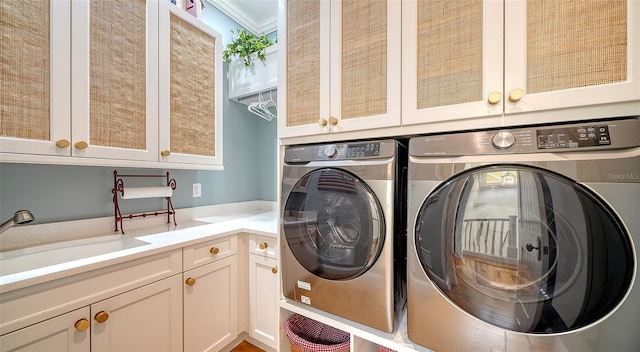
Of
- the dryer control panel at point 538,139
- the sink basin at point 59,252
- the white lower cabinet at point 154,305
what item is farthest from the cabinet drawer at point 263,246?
the dryer control panel at point 538,139

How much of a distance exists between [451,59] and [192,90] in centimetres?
163

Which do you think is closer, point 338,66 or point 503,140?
point 503,140

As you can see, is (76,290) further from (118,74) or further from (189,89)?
(189,89)

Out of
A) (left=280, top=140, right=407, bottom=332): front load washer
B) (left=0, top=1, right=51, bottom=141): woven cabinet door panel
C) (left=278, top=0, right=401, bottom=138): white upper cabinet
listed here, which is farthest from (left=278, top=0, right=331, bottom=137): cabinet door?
(left=0, top=1, right=51, bottom=141): woven cabinet door panel

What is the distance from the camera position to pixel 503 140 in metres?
0.78

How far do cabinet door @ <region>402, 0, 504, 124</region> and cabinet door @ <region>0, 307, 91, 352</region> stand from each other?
1.55 meters

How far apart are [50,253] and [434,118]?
1.87 meters

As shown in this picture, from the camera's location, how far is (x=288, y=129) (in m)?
1.22

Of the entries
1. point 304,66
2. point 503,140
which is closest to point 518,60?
point 503,140

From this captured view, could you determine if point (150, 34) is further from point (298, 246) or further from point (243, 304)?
point (243, 304)

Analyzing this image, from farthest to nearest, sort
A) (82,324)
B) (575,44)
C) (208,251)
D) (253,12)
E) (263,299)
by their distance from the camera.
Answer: (253,12) < (263,299) < (208,251) < (82,324) < (575,44)

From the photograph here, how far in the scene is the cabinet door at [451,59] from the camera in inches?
31.2

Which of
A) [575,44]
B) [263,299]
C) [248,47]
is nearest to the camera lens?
[575,44]

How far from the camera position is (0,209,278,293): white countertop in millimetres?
875
